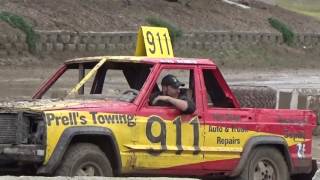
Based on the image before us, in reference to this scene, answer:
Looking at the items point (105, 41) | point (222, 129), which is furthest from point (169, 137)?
point (105, 41)

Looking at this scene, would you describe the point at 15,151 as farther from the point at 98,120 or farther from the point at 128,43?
the point at 128,43

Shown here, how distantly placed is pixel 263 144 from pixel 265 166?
336 millimetres

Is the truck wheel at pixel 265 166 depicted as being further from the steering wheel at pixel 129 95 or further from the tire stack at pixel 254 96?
the tire stack at pixel 254 96

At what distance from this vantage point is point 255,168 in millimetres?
10969

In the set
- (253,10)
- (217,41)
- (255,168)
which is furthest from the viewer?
(253,10)

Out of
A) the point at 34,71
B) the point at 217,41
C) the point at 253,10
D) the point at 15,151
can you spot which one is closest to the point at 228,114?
the point at 15,151

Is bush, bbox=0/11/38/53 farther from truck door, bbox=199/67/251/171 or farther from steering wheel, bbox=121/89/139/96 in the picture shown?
steering wheel, bbox=121/89/139/96

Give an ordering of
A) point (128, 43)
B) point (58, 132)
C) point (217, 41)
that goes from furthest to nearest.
Answer: point (217, 41) → point (128, 43) → point (58, 132)

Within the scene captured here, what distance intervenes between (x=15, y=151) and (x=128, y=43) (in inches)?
938

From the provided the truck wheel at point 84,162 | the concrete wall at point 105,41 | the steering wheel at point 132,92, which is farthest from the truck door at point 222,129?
the concrete wall at point 105,41

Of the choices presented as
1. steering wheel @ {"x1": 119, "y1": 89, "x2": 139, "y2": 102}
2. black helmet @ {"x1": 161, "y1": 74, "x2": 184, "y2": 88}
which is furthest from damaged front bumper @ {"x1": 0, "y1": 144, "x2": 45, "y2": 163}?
black helmet @ {"x1": 161, "y1": 74, "x2": 184, "y2": 88}

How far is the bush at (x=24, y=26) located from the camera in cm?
2891

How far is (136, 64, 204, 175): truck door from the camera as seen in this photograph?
9.77 meters

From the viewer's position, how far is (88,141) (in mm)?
9562
